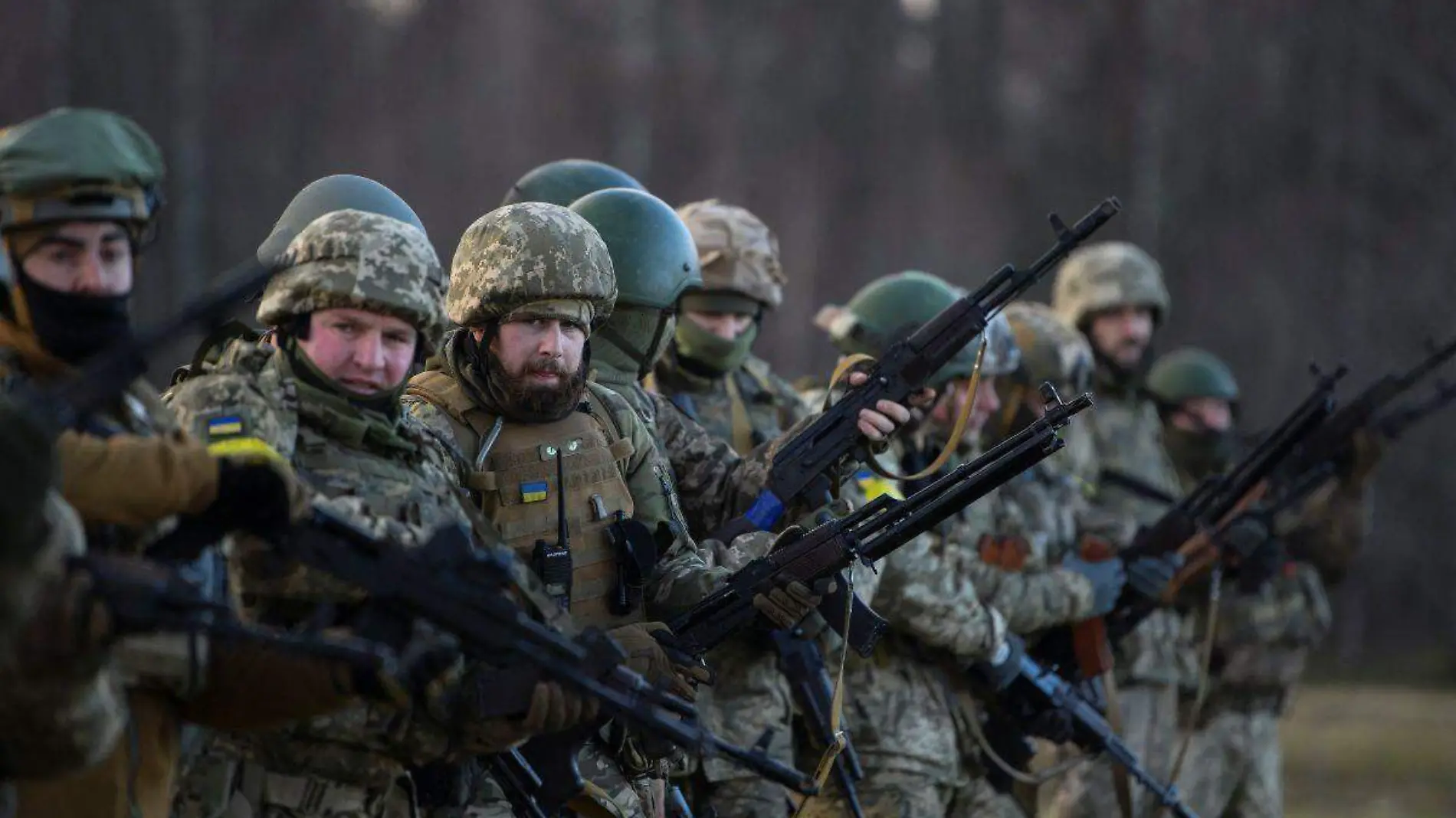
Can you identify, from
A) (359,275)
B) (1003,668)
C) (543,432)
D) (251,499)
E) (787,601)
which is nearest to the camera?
(251,499)

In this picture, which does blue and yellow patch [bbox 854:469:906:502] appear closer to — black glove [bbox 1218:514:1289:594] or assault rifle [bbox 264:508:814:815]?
black glove [bbox 1218:514:1289:594]

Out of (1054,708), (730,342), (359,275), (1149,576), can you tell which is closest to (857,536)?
(359,275)

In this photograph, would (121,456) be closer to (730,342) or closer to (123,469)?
(123,469)

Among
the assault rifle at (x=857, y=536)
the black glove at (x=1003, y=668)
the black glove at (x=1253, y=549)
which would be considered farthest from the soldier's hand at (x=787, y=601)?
the black glove at (x=1253, y=549)

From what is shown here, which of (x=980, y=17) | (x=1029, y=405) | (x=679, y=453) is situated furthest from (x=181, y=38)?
(x=679, y=453)

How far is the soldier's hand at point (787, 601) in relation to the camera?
6.02 meters

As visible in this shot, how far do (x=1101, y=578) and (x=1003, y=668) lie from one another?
3.41ft

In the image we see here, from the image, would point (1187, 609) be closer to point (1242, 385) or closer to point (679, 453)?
point (679, 453)

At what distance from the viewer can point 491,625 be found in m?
4.52

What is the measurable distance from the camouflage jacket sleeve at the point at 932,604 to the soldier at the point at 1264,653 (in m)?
3.35

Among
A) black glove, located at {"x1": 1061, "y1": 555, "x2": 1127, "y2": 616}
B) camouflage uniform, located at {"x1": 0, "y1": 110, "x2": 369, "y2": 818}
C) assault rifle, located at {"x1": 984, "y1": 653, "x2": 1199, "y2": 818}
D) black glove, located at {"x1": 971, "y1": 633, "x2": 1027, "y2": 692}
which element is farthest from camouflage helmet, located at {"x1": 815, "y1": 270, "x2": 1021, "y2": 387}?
camouflage uniform, located at {"x1": 0, "y1": 110, "x2": 369, "y2": 818}

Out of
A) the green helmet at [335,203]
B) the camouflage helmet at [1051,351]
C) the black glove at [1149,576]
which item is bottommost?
the green helmet at [335,203]

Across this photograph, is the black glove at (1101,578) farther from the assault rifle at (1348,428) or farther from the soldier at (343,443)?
the soldier at (343,443)

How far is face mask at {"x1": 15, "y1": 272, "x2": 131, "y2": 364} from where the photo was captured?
416cm
